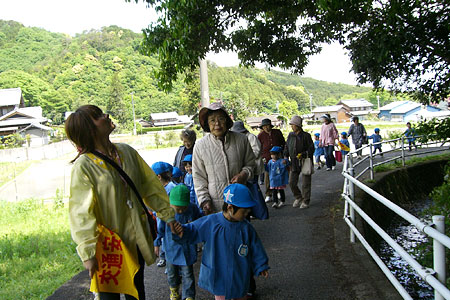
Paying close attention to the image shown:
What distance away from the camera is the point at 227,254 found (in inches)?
126

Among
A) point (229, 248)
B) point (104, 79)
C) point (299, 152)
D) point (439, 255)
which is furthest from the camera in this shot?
point (104, 79)

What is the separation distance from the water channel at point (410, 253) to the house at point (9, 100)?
60093 mm

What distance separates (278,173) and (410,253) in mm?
3031

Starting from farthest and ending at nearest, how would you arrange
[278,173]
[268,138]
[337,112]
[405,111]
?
[337,112], [405,111], [268,138], [278,173]

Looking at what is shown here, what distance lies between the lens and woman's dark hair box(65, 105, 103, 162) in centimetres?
271

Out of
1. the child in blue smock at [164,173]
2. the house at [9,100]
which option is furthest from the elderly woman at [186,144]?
the house at [9,100]

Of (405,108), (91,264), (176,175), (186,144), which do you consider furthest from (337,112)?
(91,264)

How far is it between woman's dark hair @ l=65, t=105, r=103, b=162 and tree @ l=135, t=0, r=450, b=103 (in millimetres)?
4546

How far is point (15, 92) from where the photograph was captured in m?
62.3

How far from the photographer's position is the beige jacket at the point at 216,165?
4152 mm

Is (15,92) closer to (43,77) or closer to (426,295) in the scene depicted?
(43,77)

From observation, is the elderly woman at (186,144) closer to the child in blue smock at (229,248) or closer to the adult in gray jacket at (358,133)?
the child in blue smock at (229,248)

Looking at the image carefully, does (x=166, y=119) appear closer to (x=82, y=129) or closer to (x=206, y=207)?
(x=206, y=207)

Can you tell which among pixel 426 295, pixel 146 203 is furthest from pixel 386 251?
pixel 146 203
